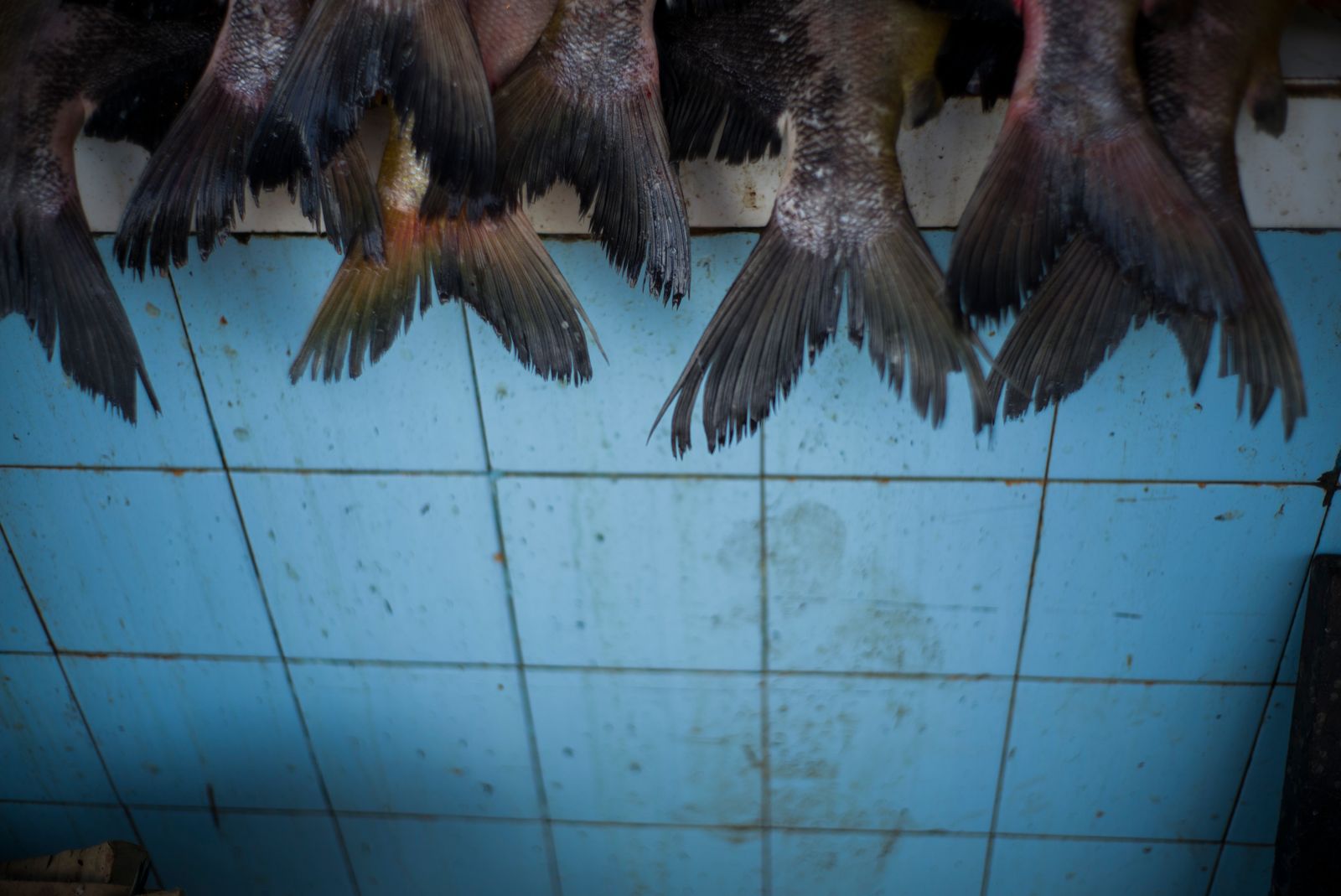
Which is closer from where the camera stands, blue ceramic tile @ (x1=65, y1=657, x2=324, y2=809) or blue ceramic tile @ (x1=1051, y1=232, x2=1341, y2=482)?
blue ceramic tile @ (x1=1051, y1=232, x2=1341, y2=482)

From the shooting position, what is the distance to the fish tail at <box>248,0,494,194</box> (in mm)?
886

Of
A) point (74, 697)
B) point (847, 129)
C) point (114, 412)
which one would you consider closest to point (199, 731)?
point (74, 697)

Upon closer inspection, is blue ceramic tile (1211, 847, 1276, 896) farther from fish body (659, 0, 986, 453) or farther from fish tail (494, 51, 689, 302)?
fish tail (494, 51, 689, 302)

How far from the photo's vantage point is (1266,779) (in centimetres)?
150

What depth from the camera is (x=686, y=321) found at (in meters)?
1.28

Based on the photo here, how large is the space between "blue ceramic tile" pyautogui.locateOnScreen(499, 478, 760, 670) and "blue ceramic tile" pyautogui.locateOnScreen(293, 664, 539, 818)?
151 millimetres

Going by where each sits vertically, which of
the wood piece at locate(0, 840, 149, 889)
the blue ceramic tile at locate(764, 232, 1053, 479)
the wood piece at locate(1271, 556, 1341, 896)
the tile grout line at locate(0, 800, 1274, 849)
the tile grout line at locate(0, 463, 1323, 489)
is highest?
the blue ceramic tile at locate(764, 232, 1053, 479)

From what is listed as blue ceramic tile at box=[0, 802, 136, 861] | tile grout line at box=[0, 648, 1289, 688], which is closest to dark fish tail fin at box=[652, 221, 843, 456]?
tile grout line at box=[0, 648, 1289, 688]

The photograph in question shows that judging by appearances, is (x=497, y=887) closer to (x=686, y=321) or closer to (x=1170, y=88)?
(x=686, y=321)

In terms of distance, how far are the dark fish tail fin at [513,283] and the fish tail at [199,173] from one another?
22 cm

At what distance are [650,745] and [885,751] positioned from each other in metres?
0.40

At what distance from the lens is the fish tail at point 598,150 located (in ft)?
3.06

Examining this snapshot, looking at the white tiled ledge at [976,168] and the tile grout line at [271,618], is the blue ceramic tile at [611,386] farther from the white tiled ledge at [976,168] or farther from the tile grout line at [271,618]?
the tile grout line at [271,618]

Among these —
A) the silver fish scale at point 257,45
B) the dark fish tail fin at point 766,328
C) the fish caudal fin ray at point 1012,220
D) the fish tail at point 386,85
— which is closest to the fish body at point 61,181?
the silver fish scale at point 257,45
